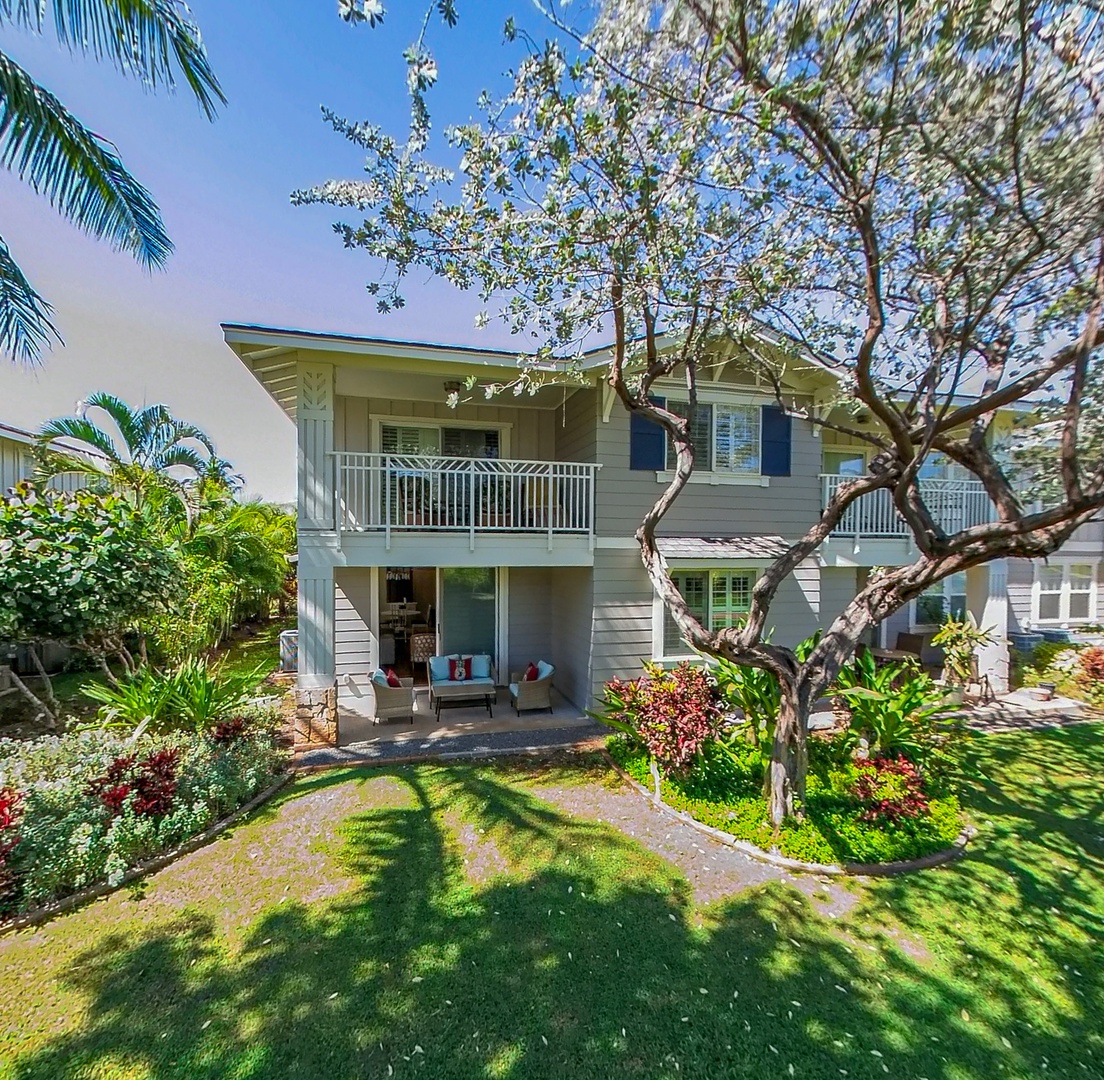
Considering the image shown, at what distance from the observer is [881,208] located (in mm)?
5645

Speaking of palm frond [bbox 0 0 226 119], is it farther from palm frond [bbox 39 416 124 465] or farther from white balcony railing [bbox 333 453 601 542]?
palm frond [bbox 39 416 124 465]

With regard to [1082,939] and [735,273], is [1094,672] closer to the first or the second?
[1082,939]

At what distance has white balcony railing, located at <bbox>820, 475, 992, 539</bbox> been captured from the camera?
10508 millimetres

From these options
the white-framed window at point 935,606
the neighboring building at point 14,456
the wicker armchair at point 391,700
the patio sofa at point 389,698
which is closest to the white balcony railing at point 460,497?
the patio sofa at point 389,698

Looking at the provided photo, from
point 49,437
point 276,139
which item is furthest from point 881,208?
point 49,437

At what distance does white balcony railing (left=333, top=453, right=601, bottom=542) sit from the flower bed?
440 cm

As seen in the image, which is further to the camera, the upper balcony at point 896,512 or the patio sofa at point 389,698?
the upper balcony at point 896,512

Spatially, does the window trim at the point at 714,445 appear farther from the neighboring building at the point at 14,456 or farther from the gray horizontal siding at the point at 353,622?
the neighboring building at the point at 14,456

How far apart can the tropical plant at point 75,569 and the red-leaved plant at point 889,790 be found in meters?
10.1

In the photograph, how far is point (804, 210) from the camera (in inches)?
222

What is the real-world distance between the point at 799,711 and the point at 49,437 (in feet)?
49.3

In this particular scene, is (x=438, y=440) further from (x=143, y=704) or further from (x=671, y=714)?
(x=671, y=714)

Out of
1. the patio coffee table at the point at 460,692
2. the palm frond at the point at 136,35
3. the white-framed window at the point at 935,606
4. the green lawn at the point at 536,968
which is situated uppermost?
the palm frond at the point at 136,35

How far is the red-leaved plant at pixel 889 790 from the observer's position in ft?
18.5
